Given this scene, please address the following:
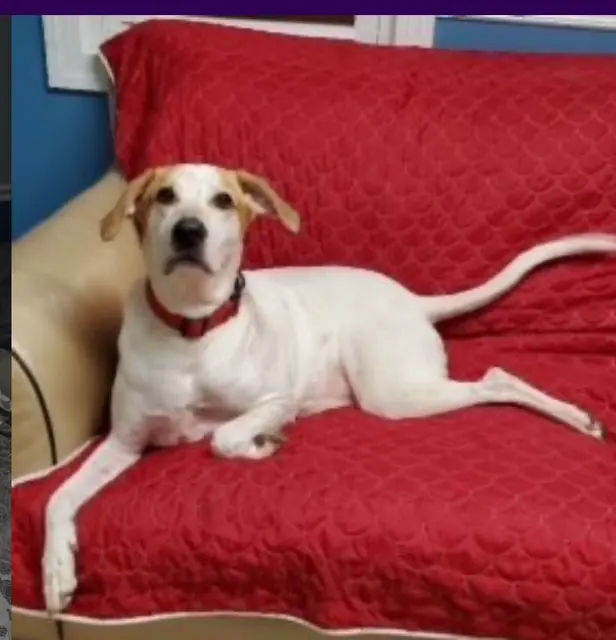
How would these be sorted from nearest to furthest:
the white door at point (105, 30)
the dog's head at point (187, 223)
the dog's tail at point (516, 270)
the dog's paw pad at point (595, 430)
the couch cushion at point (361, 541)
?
the couch cushion at point (361, 541), the dog's head at point (187, 223), the dog's paw pad at point (595, 430), the dog's tail at point (516, 270), the white door at point (105, 30)

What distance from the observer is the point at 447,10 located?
1783 mm

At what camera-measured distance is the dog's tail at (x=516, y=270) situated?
65.9 inches

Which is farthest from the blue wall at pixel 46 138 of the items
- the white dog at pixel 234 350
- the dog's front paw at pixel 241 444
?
the dog's front paw at pixel 241 444

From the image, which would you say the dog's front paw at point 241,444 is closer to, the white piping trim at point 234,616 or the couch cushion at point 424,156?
the white piping trim at point 234,616

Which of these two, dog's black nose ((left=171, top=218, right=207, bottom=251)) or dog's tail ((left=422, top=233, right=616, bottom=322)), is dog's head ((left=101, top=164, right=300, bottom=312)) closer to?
dog's black nose ((left=171, top=218, right=207, bottom=251))

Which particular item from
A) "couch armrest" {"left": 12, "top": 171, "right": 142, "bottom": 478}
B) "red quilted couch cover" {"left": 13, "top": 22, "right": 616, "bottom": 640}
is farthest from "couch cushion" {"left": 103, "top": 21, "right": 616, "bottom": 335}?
"couch armrest" {"left": 12, "top": 171, "right": 142, "bottom": 478}

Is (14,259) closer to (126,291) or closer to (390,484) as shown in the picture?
(126,291)

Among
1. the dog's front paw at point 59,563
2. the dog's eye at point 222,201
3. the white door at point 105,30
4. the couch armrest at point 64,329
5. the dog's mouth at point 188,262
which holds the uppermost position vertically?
the white door at point 105,30

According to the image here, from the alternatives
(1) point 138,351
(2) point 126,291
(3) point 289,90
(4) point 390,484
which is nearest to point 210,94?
(3) point 289,90

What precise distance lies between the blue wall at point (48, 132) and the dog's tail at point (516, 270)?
51 cm

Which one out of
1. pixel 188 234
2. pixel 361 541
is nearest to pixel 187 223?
pixel 188 234

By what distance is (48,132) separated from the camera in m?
2.13

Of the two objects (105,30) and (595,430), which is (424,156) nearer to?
(595,430)

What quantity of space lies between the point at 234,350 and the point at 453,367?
41 cm
